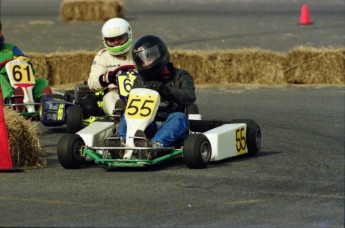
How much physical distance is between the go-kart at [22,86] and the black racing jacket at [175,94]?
3352mm

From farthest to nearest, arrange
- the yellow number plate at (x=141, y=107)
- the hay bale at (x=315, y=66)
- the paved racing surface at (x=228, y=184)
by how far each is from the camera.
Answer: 1. the hay bale at (x=315, y=66)
2. the yellow number plate at (x=141, y=107)
3. the paved racing surface at (x=228, y=184)

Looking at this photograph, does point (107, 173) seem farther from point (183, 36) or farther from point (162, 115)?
point (183, 36)

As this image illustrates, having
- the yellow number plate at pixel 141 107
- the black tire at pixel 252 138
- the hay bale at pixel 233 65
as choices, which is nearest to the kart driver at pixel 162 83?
the yellow number plate at pixel 141 107

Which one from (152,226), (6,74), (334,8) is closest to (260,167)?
(152,226)

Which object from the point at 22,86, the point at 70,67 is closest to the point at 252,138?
the point at 22,86

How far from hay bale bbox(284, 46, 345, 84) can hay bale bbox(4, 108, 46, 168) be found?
25.9 feet

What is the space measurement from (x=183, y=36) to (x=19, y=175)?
1593cm

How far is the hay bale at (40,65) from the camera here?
55.9ft

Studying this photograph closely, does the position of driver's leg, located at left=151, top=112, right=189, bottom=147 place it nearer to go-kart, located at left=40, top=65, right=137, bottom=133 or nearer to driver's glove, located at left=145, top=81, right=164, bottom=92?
driver's glove, located at left=145, top=81, right=164, bottom=92

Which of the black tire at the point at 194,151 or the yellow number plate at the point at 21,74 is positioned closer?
the black tire at the point at 194,151

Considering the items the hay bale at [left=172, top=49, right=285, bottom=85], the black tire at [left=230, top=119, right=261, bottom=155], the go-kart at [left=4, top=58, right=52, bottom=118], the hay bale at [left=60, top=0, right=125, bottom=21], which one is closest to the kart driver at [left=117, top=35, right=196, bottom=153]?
the black tire at [left=230, top=119, right=261, bottom=155]

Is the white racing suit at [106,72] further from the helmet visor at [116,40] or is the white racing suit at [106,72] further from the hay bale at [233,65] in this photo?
the hay bale at [233,65]

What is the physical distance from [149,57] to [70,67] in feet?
25.6

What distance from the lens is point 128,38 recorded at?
11.8 m
